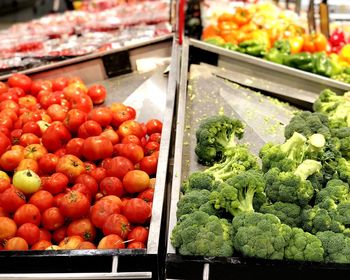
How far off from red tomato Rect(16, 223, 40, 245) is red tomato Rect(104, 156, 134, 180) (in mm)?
526

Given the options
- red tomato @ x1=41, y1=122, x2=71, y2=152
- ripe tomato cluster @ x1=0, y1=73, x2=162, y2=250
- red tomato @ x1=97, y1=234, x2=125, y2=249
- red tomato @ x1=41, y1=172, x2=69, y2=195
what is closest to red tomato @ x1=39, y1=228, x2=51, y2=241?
ripe tomato cluster @ x1=0, y1=73, x2=162, y2=250

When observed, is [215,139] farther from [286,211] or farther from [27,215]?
[27,215]

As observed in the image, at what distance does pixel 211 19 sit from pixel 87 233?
395cm

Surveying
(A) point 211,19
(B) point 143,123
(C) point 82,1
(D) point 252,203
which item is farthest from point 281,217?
(C) point 82,1

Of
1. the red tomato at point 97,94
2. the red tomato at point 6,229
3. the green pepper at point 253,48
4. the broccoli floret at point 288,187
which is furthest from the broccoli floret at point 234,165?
the green pepper at point 253,48

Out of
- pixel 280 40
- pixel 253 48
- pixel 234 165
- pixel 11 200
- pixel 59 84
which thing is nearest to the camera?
pixel 234 165

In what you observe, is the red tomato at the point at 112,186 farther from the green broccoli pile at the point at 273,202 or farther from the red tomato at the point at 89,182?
the green broccoli pile at the point at 273,202

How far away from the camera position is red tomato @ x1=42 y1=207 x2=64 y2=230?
2311mm

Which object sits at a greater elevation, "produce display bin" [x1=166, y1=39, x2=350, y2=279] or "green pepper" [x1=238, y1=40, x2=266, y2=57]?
"green pepper" [x1=238, y1=40, x2=266, y2=57]

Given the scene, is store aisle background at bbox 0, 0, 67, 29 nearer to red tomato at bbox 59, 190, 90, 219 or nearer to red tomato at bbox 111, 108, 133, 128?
red tomato at bbox 111, 108, 133, 128

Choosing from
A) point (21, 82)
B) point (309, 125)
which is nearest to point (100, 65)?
point (21, 82)

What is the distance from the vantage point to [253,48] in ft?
14.0

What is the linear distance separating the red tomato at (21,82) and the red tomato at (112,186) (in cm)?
153

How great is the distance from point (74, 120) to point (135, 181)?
2.52 ft
